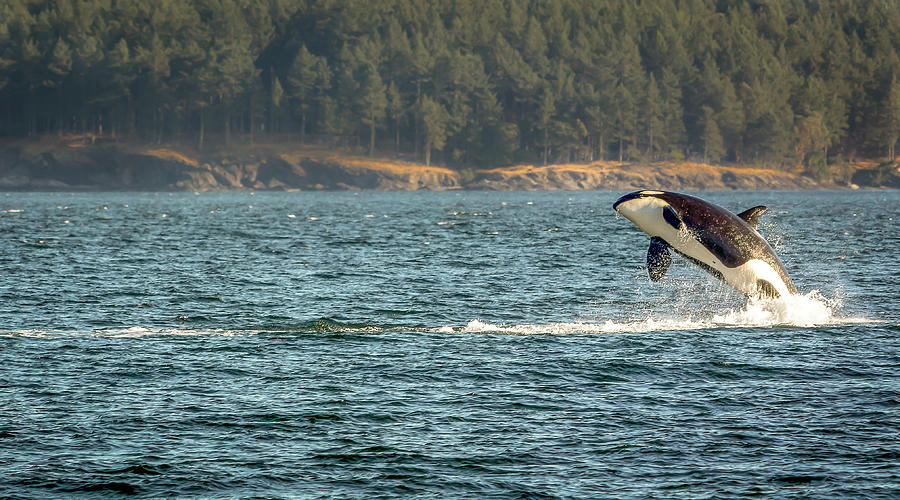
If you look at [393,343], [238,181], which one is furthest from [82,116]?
[393,343]

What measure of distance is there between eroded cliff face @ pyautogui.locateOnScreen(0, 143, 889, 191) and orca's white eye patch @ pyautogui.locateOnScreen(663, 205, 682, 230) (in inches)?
6079

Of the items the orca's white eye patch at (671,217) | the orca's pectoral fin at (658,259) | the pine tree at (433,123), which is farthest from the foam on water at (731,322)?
the pine tree at (433,123)

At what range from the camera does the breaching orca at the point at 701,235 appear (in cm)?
2434

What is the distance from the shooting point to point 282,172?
179m

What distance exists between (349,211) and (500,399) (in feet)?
284

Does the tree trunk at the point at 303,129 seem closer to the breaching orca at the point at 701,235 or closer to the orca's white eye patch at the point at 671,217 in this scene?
the breaching orca at the point at 701,235

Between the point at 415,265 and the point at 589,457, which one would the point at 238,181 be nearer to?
the point at 415,265

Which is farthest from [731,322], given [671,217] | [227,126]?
[227,126]

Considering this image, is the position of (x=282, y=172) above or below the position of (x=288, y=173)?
above

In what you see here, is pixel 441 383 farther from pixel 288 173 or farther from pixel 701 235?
pixel 288 173

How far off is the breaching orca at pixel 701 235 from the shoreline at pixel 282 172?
153 m

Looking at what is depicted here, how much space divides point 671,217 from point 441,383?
6.67 m

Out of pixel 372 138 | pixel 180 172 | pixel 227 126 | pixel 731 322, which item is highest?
pixel 227 126

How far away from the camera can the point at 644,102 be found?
195375 mm
